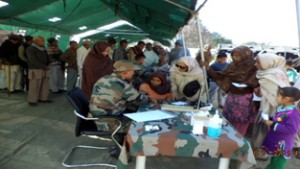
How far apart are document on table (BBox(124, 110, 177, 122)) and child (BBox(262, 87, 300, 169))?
0.98 meters

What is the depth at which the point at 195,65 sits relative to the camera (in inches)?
149

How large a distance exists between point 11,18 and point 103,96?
4.98m

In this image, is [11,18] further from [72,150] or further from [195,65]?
[195,65]

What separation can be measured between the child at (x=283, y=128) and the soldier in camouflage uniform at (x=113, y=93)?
1380mm

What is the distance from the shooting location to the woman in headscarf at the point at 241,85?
321 cm

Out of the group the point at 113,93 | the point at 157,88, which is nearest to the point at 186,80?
the point at 157,88

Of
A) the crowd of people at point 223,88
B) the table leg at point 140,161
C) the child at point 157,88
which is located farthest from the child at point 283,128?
the child at point 157,88

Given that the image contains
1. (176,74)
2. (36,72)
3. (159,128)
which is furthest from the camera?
(36,72)

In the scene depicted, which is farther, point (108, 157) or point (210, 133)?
point (108, 157)

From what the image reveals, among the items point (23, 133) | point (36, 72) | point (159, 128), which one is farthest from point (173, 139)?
point (36, 72)

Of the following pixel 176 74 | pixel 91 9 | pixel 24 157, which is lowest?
pixel 24 157

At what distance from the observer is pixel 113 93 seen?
2828mm

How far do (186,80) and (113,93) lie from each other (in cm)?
125

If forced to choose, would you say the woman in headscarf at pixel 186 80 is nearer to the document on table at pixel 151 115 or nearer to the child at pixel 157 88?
the child at pixel 157 88
